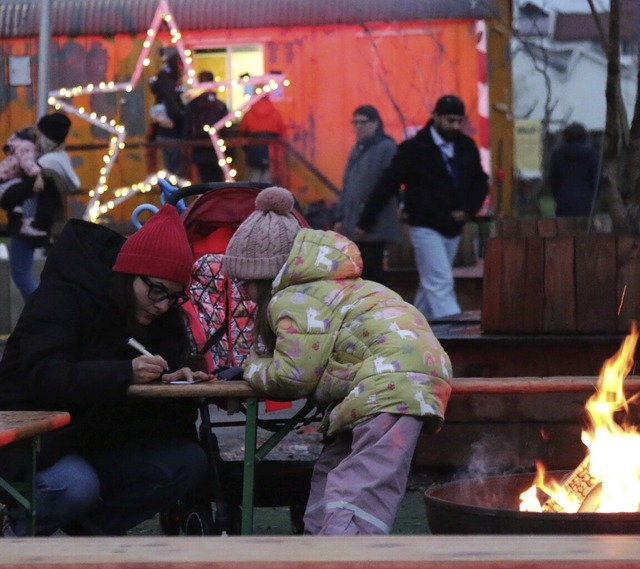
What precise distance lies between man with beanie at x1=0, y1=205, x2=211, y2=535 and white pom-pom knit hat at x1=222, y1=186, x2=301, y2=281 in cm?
18

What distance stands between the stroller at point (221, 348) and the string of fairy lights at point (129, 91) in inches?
455

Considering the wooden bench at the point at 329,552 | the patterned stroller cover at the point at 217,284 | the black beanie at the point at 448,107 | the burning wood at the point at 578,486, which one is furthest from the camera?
the black beanie at the point at 448,107

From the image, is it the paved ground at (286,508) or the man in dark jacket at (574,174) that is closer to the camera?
the paved ground at (286,508)

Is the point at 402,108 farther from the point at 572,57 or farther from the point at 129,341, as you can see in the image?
the point at 572,57

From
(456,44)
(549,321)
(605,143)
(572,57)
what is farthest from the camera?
(572,57)

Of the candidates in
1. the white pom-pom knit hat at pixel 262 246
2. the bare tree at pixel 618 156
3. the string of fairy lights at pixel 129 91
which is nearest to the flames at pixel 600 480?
the white pom-pom knit hat at pixel 262 246

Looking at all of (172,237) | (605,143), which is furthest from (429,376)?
(605,143)

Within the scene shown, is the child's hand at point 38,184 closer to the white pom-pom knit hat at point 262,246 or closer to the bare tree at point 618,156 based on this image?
the bare tree at point 618,156

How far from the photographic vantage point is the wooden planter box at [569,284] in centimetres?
765

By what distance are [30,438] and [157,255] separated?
79 cm

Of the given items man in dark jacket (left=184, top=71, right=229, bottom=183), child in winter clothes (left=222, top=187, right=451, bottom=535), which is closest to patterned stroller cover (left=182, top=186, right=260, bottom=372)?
child in winter clothes (left=222, top=187, right=451, bottom=535)

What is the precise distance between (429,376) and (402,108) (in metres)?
14.1

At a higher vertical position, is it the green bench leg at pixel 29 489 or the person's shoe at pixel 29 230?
the person's shoe at pixel 29 230

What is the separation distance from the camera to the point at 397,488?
4.89 m
